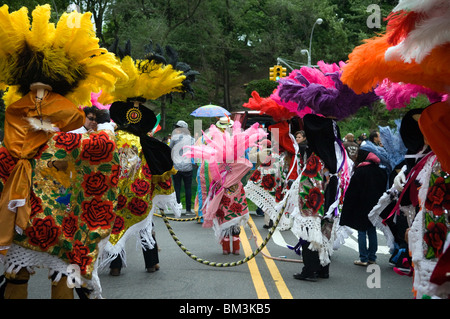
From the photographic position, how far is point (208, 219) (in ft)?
27.5

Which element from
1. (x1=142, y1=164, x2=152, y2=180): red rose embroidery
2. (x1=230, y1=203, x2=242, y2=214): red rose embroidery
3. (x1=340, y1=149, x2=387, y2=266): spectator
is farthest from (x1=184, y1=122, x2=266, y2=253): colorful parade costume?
(x1=340, y1=149, x2=387, y2=266): spectator

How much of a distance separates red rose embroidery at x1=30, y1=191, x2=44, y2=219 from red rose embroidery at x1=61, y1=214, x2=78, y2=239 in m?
0.24

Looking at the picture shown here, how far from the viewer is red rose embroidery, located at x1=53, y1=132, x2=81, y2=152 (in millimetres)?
4441

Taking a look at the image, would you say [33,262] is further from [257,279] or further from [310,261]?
[310,261]

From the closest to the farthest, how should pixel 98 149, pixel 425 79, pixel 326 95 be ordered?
pixel 425 79 < pixel 98 149 < pixel 326 95

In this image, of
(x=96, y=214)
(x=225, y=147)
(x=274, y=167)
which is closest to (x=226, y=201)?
(x=225, y=147)

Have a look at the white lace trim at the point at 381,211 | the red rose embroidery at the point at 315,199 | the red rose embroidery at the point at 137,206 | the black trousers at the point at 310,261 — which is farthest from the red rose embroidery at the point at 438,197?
the red rose embroidery at the point at 137,206

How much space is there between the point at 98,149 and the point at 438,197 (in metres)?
2.77

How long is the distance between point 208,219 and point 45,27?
4659mm

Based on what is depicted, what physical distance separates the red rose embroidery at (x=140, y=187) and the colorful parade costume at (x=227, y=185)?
157 cm

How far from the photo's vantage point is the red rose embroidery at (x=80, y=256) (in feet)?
14.5

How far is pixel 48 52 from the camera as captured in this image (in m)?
4.39

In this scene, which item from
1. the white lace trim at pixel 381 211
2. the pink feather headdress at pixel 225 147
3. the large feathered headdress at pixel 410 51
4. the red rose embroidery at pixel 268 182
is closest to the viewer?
the large feathered headdress at pixel 410 51
